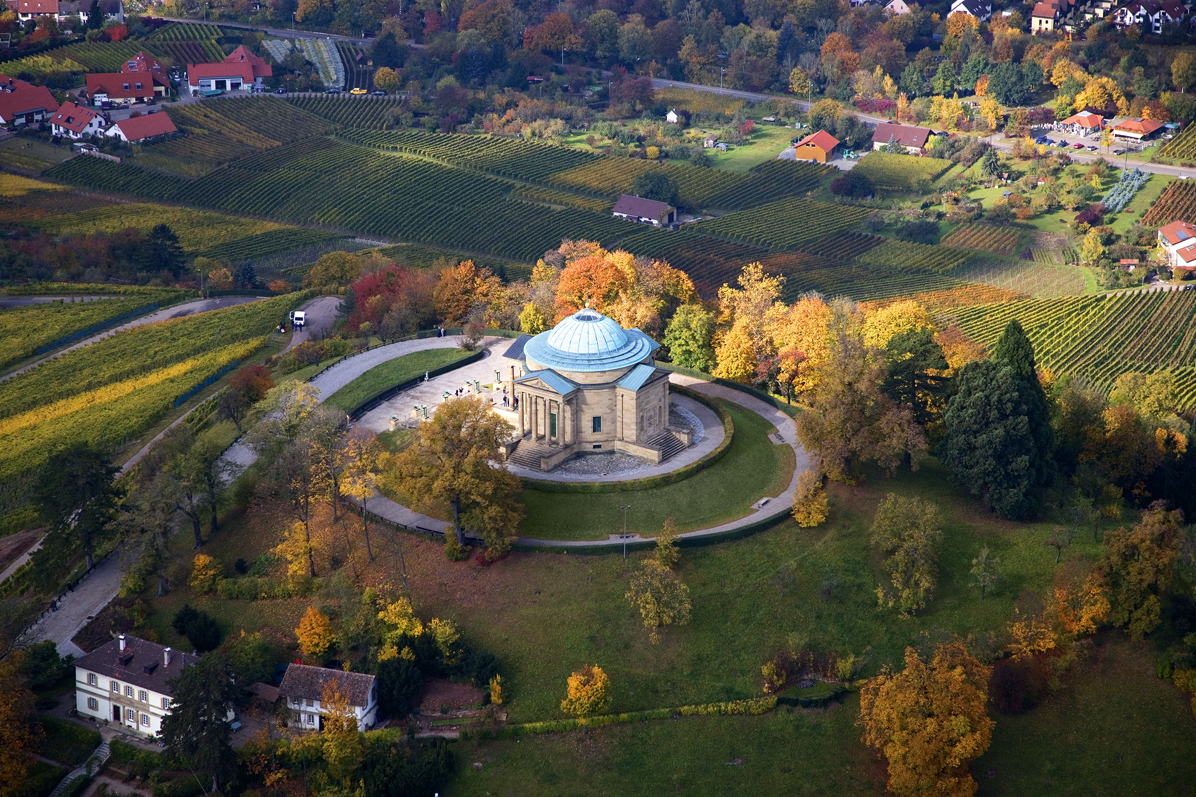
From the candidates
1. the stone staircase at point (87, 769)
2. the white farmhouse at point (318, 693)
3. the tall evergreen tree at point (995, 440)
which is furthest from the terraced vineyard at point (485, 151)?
the stone staircase at point (87, 769)

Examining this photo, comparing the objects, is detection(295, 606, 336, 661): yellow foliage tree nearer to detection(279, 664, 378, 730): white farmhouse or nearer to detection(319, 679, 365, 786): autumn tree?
detection(279, 664, 378, 730): white farmhouse

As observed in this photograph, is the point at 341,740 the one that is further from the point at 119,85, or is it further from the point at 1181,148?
the point at 1181,148

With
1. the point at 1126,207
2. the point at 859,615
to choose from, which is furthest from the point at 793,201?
the point at 859,615

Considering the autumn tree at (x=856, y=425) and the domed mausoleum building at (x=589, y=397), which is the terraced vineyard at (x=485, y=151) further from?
the autumn tree at (x=856, y=425)

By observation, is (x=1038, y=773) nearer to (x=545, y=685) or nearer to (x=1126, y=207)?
(x=545, y=685)

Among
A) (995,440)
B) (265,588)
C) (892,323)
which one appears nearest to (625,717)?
(265,588)

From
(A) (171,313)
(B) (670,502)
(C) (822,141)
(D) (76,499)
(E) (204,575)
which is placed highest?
(C) (822,141)
